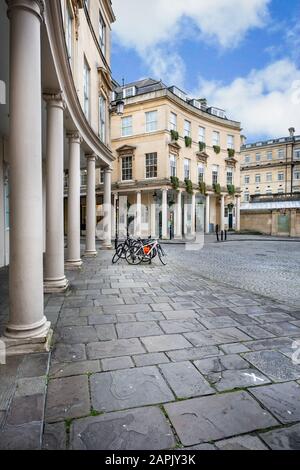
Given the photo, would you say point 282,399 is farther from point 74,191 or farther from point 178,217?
point 178,217

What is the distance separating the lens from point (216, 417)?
1.96 metres

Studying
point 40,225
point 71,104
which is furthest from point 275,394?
point 71,104

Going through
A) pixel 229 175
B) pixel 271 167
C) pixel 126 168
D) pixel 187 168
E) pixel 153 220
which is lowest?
pixel 153 220

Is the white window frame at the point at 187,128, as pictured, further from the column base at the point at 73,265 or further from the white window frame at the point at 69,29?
the column base at the point at 73,265

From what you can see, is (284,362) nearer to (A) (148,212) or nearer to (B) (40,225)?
(B) (40,225)

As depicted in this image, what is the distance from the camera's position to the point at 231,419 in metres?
1.95

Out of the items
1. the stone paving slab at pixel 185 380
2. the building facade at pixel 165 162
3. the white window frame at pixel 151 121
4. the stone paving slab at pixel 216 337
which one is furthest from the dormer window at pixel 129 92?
the stone paving slab at pixel 185 380

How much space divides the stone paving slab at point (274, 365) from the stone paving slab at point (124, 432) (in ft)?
3.87

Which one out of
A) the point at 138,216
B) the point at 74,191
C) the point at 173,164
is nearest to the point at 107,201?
the point at 74,191

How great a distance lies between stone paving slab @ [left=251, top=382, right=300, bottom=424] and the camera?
2.00 meters

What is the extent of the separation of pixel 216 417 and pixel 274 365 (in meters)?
1.05

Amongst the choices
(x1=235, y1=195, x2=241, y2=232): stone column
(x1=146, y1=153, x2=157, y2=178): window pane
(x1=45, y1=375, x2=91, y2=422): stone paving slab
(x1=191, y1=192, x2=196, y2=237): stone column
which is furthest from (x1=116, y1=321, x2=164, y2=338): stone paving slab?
(x1=235, y1=195, x2=241, y2=232): stone column

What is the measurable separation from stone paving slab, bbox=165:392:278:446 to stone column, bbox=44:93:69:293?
389 cm

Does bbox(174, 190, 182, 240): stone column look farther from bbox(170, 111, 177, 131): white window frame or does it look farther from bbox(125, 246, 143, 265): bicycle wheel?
bbox(125, 246, 143, 265): bicycle wheel
